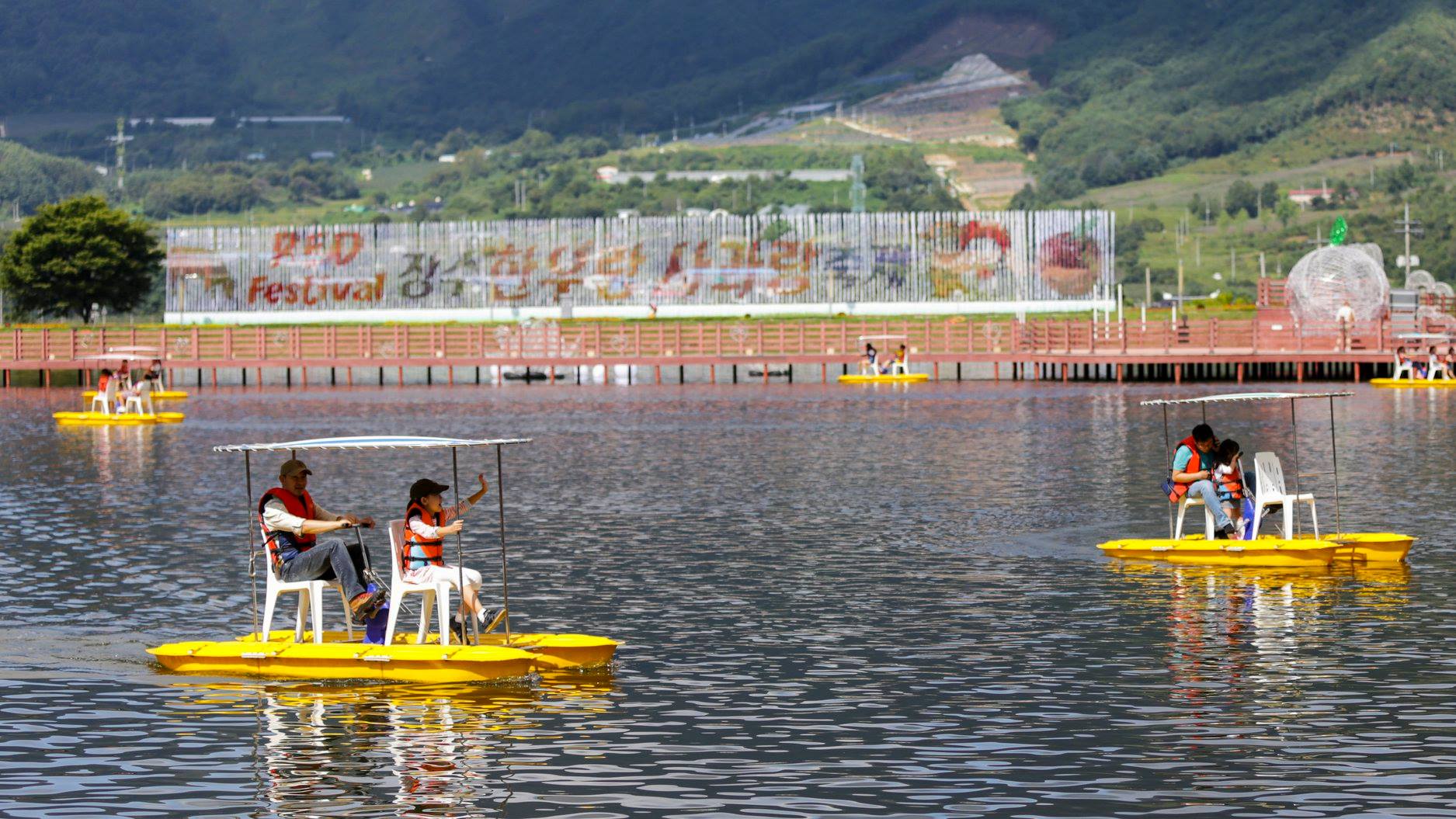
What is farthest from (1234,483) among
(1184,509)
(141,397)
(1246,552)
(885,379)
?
(885,379)

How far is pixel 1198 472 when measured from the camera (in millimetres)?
30312

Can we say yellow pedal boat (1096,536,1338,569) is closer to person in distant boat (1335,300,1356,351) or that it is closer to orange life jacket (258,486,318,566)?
orange life jacket (258,486,318,566)

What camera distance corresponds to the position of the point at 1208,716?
783 inches

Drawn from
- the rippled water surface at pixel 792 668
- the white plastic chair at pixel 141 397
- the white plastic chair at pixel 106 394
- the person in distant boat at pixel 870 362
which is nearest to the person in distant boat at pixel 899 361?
the person in distant boat at pixel 870 362

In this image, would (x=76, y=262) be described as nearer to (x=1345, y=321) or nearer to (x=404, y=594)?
(x=1345, y=321)

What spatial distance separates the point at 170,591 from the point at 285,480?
7.85 metres

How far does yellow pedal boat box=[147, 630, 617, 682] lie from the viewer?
2167cm

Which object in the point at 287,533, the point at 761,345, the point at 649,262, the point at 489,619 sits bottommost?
the point at 489,619

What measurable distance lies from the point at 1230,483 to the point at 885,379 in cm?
6189

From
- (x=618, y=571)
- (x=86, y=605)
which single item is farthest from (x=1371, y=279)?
(x=86, y=605)

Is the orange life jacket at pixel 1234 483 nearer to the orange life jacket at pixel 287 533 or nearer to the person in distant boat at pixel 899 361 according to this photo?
the orange life jacket at pixel 287 533

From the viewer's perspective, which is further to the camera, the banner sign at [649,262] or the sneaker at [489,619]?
the banner sign at [649,262]

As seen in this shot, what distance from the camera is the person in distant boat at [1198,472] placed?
3019 centimetres

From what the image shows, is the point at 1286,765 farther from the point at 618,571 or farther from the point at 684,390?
the point at 684,390
